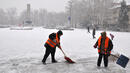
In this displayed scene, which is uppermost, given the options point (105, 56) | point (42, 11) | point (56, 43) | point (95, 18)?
point (42, 11)

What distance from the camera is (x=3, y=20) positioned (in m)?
104

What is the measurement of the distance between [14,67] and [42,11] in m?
111

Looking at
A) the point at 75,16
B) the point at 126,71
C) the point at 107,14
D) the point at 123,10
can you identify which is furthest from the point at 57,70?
the point at 75,16

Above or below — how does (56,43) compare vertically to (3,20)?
below

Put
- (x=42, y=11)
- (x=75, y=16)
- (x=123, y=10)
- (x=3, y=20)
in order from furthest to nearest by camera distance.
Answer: (x=42, y=11) < (x=3, y=20) < (x=75, y=16) < (x=123, y=10)

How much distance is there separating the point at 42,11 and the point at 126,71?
112 metres

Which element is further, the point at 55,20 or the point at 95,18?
the point at 55,20

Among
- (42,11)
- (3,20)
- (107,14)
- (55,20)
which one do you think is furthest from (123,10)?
(3,20)

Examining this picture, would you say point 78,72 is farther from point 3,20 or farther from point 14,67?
point 3,20

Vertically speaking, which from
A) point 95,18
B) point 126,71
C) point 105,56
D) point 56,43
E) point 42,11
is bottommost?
point 126,71

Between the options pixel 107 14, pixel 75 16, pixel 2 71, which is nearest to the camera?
pixel 2 71

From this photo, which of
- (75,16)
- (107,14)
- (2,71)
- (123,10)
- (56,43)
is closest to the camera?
(2,71)

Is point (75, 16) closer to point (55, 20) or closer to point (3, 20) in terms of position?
point (55, 20)

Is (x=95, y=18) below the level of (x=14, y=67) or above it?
above
